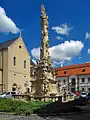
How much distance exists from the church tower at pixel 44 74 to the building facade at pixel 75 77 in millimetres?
44538

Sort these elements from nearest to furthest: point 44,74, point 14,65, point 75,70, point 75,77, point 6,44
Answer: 1. point 44,74
2. point 14,65
3. point 6,44
4. point 75,77
5. point 75,70

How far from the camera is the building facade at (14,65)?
6090 centimetres

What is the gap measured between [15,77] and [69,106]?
43.0 meters

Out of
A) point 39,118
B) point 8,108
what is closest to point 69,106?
point 39,118

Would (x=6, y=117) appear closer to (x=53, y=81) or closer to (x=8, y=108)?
(x=8, y=108)

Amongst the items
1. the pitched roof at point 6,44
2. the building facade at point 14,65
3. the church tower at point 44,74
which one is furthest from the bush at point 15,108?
the pitched roof at point 6,44

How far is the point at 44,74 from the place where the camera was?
3453 cm

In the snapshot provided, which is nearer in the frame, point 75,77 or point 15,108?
point 15,108

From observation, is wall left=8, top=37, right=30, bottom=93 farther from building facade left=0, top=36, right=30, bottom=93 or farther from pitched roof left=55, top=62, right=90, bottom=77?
pitched roof left=55, top=62, right=90, bottom=77

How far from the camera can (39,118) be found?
750 inches

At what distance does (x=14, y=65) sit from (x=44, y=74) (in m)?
29.7

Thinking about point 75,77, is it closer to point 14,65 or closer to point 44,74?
point 14,65

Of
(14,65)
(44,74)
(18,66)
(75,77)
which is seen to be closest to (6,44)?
(14,65)

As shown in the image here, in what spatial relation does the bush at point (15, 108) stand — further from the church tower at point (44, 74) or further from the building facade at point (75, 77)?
the building facade at point (75, 77)
